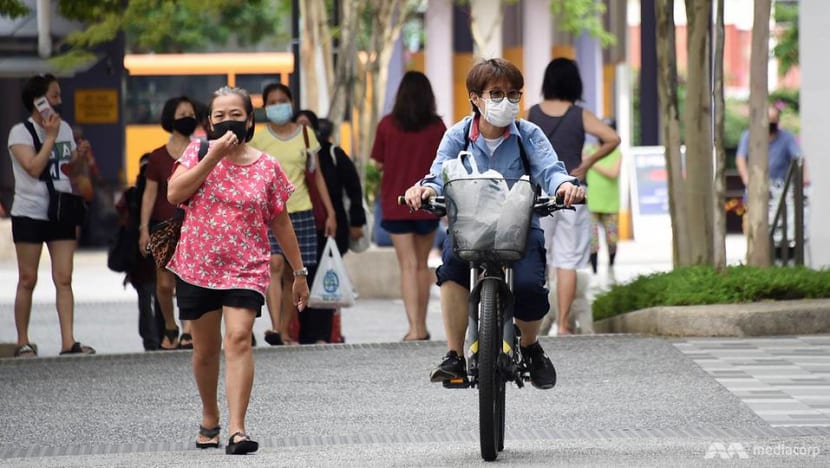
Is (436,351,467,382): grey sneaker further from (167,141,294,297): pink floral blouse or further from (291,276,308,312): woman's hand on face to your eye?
(167,141,294,297): pink floral blouse

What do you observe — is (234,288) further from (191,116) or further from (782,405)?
(191,116)

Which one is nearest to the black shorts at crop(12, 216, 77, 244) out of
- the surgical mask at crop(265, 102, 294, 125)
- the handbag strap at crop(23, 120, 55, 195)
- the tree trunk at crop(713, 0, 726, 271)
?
the handbag strap at crop(23, 120, 55, 195)

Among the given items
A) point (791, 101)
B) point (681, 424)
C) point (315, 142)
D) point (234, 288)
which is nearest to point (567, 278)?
point (315, 142)

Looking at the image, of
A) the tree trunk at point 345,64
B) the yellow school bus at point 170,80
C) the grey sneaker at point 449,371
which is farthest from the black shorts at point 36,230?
the yellow school bus at point 170,80

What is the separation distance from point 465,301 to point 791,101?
122 ft

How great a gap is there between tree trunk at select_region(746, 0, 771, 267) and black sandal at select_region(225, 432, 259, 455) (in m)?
6.63

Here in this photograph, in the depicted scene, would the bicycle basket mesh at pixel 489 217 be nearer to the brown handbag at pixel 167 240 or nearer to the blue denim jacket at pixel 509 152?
the blue denim jacket at pixel 509 152

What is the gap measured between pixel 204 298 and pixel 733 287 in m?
5.43

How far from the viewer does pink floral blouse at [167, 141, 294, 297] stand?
7734mm

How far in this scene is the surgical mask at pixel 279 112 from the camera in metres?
12.2

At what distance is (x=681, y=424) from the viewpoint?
27.6 ft

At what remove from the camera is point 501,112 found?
766 centimetres

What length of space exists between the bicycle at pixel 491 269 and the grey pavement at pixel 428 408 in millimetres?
322

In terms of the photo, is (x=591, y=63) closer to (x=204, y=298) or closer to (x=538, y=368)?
(x=538, y=368)
